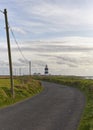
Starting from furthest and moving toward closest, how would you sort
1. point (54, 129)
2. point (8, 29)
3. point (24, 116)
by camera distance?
point (8, 29) < point (24, 116) < point (54, 129)

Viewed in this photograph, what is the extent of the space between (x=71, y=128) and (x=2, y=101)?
44.5 feet

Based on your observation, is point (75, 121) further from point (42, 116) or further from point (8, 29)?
point (8, 29)

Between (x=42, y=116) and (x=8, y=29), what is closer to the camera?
(x=42, y=116)

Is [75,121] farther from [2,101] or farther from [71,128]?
[2,101]

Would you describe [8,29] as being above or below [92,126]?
above

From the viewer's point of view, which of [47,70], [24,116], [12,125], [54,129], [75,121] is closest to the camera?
[54,129]

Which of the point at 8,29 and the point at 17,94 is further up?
the point at 8,29

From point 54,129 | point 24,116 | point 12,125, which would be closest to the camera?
point 54,129

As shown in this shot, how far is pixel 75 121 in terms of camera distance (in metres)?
19.2

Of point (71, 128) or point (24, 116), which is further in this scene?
point (24, 116)

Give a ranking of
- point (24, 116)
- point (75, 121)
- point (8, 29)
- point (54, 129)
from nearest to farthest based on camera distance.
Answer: point (54, 129)
point (75, 121)
point (24, 116)
point (8, 29)

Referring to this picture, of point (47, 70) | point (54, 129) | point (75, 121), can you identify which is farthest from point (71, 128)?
point (47, 70)

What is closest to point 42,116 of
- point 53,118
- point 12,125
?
point 53,118

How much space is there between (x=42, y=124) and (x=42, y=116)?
3377 millimetres
